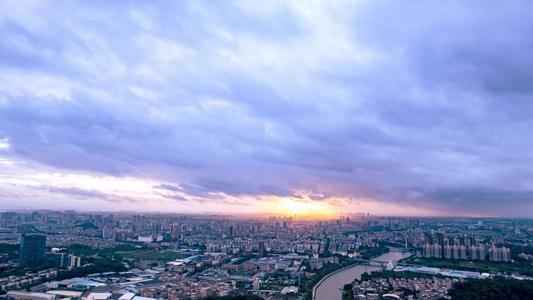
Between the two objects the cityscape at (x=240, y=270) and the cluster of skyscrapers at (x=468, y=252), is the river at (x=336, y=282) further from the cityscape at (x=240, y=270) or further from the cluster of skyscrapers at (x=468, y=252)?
the cluster of skyscrapers at (x=468, y=252)

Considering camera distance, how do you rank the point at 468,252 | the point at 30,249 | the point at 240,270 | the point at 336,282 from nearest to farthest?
the point at 336,282
the point at 30,249
the point at 240,270
the point at 468,252

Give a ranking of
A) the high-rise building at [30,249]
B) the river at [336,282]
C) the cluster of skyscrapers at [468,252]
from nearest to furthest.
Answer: the river at [336,282], the high-rise building at [30,249], the cluster of skyscrapers at [468,252]

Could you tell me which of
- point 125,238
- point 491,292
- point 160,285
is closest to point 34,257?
point 160,285

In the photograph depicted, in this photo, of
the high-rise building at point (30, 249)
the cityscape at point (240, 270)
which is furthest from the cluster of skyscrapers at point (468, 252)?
the high-rise building at point (30, 249)

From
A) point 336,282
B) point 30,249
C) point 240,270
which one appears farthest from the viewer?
point 240,270

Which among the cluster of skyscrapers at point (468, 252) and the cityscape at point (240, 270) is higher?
the cluster of skyscrapers at point (468, 252)

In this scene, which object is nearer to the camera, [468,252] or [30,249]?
[30,249]

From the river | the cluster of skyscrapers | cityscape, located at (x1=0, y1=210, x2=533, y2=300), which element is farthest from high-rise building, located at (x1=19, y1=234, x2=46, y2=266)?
the cluster of skyscrapers

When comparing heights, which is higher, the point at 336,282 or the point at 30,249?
the point at 30,249

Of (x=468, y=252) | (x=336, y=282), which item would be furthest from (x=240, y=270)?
(x=468, y=252)

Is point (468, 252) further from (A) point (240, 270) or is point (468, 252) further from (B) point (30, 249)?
(B) point (30, 249)
